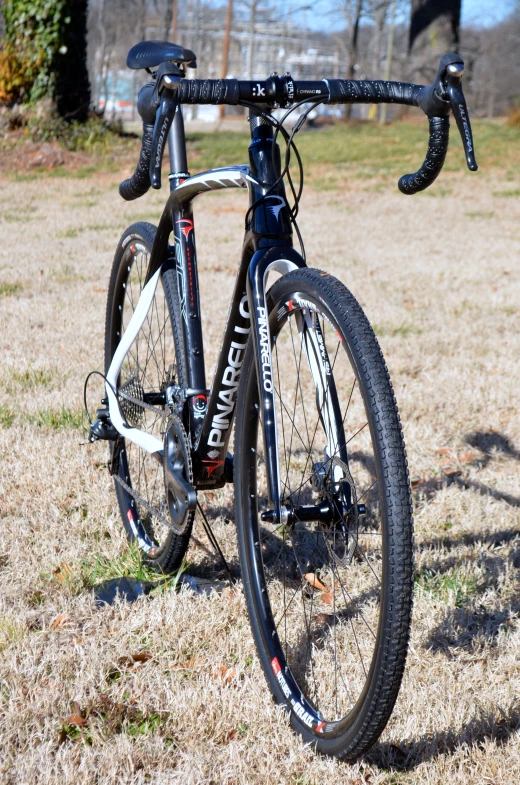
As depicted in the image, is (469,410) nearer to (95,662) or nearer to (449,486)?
(449,486)

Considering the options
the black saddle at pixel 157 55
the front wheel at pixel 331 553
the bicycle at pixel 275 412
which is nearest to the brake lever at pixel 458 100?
the bicycle at pixel 275 412

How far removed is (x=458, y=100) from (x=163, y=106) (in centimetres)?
73

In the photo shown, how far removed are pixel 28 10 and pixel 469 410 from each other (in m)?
14.0

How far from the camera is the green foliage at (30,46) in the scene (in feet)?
51.5

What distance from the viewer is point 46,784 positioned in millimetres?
2080

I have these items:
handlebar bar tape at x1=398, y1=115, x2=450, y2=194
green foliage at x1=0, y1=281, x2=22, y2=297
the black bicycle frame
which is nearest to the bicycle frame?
the black bicycle frame

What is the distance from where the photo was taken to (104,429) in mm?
3383

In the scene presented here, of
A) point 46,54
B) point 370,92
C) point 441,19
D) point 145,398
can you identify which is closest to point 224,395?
point 145,398

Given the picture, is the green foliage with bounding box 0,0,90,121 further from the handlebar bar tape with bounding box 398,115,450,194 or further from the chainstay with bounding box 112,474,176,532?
the handlebar bar tape with bounding box 398,115,450,194

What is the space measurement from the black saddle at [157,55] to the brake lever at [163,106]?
1.27 ft

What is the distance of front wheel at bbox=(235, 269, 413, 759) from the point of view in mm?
1842

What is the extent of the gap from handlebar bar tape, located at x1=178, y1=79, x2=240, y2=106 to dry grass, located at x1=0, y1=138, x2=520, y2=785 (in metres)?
1.58

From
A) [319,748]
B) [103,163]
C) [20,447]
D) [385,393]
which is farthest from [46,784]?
[103,163]

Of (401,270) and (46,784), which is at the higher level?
(401,270)
